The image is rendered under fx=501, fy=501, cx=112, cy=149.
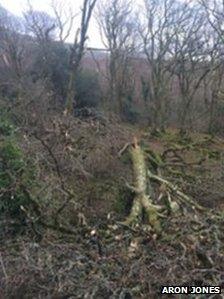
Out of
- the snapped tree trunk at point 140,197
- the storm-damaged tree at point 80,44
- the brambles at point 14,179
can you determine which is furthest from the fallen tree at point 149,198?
the storm-damaged tree at point 80,44

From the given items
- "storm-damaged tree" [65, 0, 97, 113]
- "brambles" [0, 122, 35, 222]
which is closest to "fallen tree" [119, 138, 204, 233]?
"brambles" [0, 122, 35, 222]

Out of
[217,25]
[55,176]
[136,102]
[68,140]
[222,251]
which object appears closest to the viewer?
[222,251]

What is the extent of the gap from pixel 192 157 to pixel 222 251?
8688mm

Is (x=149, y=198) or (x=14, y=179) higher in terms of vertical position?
(x=14, y=179)

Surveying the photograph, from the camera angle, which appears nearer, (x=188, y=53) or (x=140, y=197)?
(x=140, y=197)

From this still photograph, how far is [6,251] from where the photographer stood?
18.6 ft

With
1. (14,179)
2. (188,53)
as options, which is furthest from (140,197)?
(188,53)

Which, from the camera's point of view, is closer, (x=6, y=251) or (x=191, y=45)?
(x=6, y=251)

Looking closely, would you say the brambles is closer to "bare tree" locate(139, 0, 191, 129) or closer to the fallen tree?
the fallen tree

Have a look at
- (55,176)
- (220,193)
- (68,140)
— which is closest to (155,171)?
(220,193)

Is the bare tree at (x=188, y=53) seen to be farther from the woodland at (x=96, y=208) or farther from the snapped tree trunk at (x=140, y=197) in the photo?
the snapped tree trunk at (x=140, y=197)

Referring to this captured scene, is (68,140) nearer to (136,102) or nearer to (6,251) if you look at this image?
(6,251)

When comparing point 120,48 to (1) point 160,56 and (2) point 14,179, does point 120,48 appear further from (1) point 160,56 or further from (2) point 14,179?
(2) point 14,179

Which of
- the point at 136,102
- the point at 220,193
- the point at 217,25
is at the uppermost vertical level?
the point at 217,25
